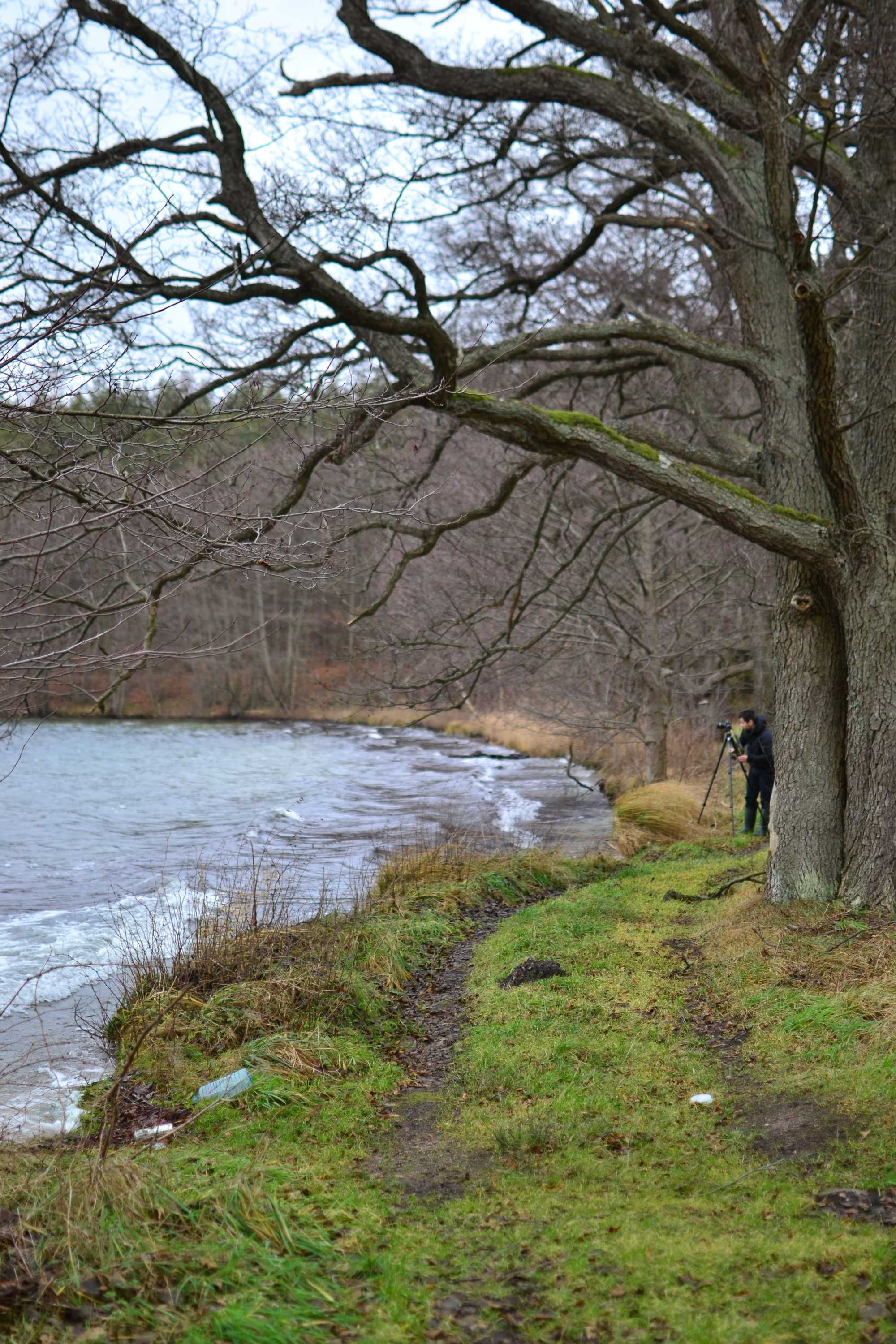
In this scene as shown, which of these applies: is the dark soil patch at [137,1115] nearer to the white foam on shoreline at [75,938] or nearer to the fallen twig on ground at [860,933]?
the white foam on shoreline at [75,938]

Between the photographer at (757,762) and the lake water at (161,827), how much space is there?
2.50 meters

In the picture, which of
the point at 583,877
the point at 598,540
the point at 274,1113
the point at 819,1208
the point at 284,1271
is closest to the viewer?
the point at 284,1271

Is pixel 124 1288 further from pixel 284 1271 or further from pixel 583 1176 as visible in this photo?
pixel 583 1176

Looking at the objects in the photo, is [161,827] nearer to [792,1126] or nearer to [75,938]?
[75,938]

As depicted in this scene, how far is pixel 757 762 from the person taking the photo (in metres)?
13.2

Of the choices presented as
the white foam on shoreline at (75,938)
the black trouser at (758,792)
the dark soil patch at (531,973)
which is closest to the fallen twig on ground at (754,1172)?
the dark soil patch at (531,973)

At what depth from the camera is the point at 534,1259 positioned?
11.7 feet

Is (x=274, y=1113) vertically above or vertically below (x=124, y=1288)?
below

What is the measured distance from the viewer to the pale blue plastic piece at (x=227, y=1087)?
568 cm

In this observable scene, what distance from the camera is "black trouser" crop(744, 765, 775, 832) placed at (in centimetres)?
1323

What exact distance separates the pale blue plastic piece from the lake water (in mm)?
753

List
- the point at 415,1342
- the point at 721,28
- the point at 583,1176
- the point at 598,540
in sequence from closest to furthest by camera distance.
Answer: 1. the point at 415,1342
2. the point at 583,1176
3. the point at 721,28
4. the point at 598,540

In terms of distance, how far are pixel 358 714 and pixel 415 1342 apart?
127 feet

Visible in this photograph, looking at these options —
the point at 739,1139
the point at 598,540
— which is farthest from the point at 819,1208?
the point at 598,540
